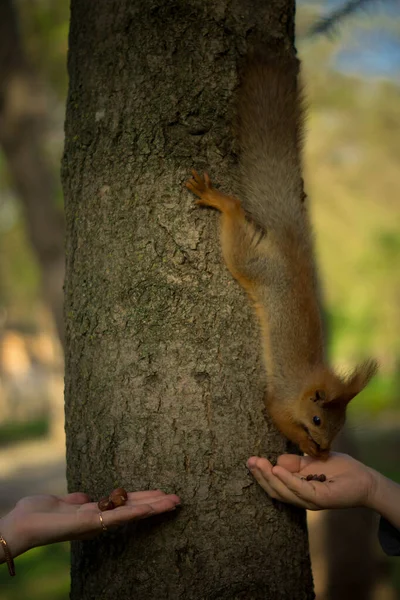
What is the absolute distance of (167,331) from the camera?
1411 mm

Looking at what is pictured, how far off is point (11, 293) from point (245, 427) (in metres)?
18.3

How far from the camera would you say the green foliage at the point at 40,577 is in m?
3.89

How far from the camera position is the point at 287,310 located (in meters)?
1.60

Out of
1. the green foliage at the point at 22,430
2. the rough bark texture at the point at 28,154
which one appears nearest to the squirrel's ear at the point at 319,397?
the rough bark texture at the point at 28,154

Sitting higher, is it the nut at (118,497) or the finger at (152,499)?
the nut at (118,497)

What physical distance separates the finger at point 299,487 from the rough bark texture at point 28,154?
3.46m

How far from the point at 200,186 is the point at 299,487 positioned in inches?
28.8

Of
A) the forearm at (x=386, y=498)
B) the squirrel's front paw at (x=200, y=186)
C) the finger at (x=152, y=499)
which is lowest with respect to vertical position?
the forearm at (x=386, y=498)

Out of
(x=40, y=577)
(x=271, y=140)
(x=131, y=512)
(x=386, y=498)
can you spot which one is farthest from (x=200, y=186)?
(x=40, y=577)

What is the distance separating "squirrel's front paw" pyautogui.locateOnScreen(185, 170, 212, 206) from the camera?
4.68 ft

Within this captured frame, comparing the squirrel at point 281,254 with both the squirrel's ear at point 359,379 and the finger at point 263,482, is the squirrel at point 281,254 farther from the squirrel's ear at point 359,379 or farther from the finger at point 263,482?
the finger at point 263,482

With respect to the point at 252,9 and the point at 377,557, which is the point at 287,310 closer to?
the point at 252,9

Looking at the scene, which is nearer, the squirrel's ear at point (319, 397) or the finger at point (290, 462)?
the finger at point (290, 462)

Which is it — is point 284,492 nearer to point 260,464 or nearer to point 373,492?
point 260,464
